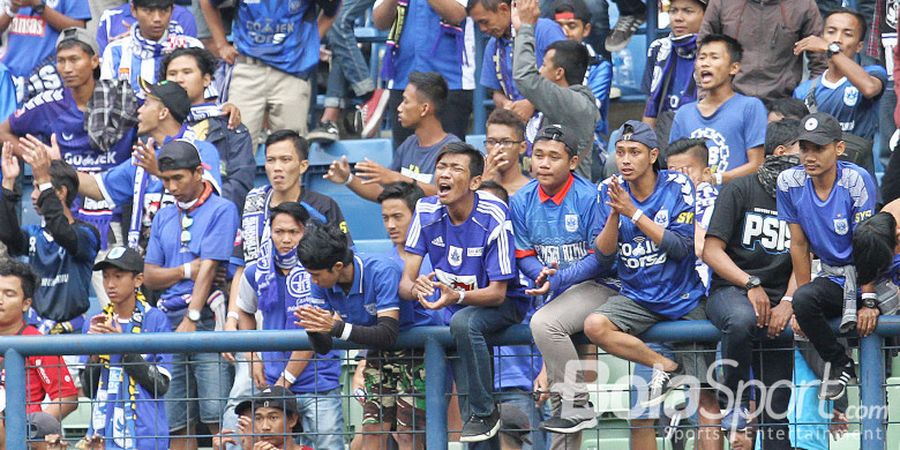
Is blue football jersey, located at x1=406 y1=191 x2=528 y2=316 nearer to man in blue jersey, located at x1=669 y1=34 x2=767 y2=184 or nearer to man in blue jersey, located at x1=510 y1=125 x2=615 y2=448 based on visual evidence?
man in blue jersey, located at x1=510 y1=125 x2=615 y2=448

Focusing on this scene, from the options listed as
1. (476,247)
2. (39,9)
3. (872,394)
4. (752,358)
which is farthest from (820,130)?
(39,9)

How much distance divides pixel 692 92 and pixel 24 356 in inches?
188

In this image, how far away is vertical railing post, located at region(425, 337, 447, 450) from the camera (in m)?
7.21

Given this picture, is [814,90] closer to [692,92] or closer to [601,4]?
[692,92]

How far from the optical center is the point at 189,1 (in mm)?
13016

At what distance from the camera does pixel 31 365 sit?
7527 mm

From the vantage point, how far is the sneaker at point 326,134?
1142 centimetres

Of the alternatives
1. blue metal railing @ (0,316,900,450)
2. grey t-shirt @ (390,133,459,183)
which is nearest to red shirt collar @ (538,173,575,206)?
blue metal railing @ (0,316,900,450)

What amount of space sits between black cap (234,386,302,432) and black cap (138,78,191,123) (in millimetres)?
2828

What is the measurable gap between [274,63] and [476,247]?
407cm

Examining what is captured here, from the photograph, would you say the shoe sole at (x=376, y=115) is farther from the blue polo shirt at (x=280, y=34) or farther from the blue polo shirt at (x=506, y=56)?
the blue polo shirt at (x=506, y=56)

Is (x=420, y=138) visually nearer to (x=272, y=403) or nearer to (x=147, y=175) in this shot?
(x=147, y=175)

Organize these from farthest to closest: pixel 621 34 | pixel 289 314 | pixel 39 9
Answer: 1. pixel 39 9
2. pixel 621 34
3. pixel 289 314

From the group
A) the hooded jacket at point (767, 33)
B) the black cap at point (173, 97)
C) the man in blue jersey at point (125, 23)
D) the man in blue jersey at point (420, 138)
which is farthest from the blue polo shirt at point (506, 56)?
the man in blue jersey at point (125, 23)
